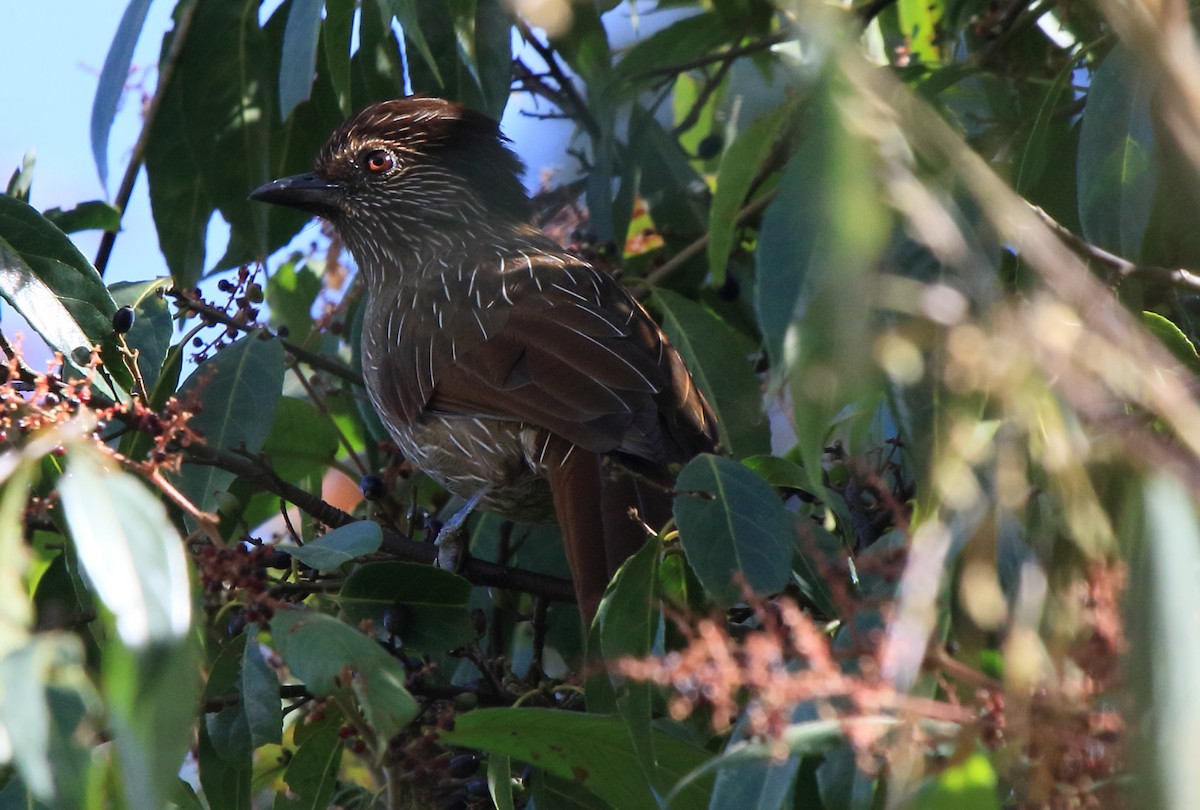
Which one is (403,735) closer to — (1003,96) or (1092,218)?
(1092,218)

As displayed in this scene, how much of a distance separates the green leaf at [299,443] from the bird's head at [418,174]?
3.55ft

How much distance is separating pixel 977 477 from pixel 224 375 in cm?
180

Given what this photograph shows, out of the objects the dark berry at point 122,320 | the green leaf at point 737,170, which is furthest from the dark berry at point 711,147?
the dark berry at point 122,320

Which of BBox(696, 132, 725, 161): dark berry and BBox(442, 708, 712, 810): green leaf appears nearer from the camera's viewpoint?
BBox(442, 708, 712, 810): green leaf

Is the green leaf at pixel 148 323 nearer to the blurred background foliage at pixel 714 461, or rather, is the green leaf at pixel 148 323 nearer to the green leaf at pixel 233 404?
the blurred background foliage at pixel 714 461

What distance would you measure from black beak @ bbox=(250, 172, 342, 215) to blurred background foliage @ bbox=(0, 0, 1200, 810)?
0.09m

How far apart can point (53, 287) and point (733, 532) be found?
1479mm

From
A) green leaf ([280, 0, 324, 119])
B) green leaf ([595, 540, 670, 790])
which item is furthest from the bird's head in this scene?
green leaf ([595, 540, 670, 790])

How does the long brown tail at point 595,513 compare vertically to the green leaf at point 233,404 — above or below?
below

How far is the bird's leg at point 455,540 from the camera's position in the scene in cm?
342

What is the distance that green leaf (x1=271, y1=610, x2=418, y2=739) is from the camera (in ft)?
6.84

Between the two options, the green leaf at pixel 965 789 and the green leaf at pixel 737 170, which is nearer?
the green leaf at pixel 965 789

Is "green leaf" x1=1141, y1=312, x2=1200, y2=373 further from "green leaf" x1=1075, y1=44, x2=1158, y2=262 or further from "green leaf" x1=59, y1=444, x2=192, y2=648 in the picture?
"green leaf" x1=59, y1=444, x2=192, y2=648

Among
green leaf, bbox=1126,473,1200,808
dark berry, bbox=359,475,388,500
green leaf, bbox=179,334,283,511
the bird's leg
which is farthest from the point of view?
the bird's leg
